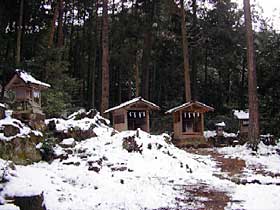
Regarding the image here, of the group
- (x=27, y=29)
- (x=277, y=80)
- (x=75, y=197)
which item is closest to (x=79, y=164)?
(x=75, y=197)

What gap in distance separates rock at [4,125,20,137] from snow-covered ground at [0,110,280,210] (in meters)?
1.13

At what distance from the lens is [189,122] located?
2153 cm

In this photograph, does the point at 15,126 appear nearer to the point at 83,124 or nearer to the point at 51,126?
the point at 51,126

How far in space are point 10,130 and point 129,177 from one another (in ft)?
12.1

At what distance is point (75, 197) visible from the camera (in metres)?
7.30

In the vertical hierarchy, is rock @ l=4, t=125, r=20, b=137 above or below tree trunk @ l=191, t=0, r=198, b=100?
below

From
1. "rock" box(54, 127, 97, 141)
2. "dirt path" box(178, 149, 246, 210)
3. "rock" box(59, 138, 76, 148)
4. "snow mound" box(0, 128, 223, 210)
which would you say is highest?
"rock" box(54, 127, 97, 141)

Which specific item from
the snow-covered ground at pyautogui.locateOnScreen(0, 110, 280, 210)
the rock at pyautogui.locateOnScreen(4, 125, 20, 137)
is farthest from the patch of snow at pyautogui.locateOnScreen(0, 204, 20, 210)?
the rock at pyautogui.locateOnScreen(4, 125, 20, 137)

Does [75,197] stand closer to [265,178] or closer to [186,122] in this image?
[265,178]

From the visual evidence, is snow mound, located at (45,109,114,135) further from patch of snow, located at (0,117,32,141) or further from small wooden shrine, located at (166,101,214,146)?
small wooden shrine, located at (166,101,214,146)

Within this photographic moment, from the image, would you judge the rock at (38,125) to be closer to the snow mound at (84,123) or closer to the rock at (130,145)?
the snow mound at (84,123)

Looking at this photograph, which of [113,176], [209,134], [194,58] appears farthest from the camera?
[194,58]

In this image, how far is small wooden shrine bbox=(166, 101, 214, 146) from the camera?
20.8 meters

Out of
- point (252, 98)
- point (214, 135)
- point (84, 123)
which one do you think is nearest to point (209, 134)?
point (214, 135)
